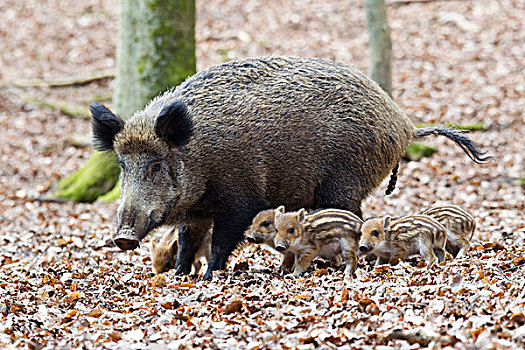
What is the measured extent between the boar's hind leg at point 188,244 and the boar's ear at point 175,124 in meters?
1.09

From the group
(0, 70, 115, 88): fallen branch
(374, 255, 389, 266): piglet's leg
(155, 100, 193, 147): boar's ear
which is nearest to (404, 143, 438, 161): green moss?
(374, 255, 389, 266): piglet's leg

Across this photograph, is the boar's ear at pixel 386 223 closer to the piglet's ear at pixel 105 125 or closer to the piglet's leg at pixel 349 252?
the piglet's leg at pixel 349 252

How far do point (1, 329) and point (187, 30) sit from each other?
232 inches

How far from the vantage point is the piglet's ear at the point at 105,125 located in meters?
6.44

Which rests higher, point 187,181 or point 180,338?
point 187,181

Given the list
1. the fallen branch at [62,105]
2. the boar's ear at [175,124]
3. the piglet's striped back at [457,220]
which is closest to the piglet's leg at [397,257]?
the piglet's striped back at [457,220]

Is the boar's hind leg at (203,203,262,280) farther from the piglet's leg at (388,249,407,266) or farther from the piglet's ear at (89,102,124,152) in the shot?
the piglet's leg at (388,249,407,266)

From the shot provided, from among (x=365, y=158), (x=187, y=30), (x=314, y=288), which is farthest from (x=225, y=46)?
(x=314, y=288)

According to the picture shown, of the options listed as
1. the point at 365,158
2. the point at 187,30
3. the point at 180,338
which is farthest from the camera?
the point at 187,30

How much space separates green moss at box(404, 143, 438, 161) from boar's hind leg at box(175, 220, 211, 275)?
5.50 metres

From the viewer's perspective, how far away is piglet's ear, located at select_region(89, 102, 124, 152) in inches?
254

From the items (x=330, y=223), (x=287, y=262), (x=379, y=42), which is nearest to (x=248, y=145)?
(x=330, y=223)

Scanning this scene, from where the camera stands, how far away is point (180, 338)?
4.66 metres

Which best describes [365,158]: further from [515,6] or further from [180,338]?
[515,6]
